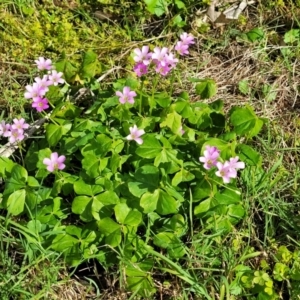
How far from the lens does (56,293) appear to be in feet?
7.95

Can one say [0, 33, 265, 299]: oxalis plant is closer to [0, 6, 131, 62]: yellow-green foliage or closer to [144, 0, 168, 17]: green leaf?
[0, 6, 131, 62]: yellow-green foliage

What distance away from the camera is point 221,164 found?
2.27 m

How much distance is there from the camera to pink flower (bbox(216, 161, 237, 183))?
7.40 ft

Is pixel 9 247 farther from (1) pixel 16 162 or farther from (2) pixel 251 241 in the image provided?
(2) pixel 251 241

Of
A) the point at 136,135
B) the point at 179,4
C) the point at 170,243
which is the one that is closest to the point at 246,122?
the point at 136,135

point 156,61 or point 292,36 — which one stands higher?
point 156,61

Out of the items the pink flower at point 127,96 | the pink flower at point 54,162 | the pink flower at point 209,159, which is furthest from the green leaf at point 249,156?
the pink flower at point 54,162

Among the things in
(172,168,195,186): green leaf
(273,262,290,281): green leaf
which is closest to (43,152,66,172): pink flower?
(172,168,195,186): green leaf

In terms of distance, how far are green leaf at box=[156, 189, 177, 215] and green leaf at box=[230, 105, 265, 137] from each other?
17.4 inches

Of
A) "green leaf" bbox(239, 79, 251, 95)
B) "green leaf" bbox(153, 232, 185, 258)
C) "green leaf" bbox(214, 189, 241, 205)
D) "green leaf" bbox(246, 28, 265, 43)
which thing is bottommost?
"green leaf" bbox(153, 232, 185, 258)

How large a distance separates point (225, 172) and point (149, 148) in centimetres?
34

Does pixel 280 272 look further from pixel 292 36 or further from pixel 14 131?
pixel 292 36

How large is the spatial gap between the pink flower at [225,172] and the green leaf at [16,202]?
774 millimetres

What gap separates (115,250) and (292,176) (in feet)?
3.01
